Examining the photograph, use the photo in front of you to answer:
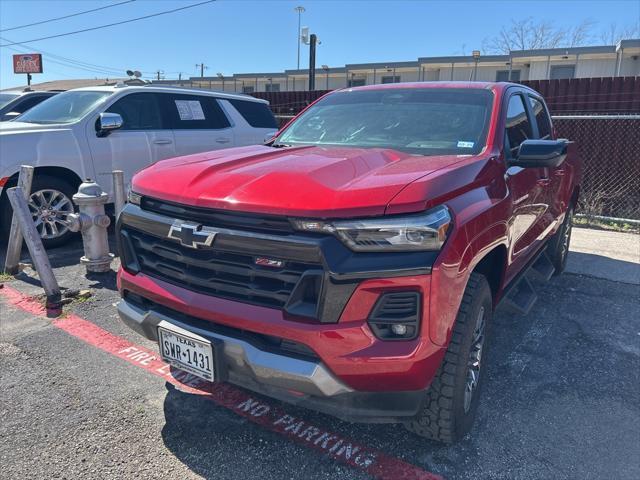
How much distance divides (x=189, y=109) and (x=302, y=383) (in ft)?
18.9

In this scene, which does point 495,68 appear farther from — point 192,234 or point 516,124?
point 192,234

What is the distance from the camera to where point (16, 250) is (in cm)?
497

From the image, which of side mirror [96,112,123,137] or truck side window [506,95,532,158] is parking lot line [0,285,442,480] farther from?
side mirror [96,112,123,137]

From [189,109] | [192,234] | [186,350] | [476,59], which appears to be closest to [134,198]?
[192,234]

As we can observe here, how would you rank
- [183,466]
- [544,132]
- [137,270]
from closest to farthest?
[183,466]
[137,270]
[544,132]

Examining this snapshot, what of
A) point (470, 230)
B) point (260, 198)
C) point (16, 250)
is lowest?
point (16, 250)

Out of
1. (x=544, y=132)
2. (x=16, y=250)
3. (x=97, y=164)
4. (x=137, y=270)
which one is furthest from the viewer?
(x=97, y=164)

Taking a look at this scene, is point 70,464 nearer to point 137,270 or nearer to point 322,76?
point 137,270

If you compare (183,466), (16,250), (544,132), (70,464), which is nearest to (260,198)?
(183,466)

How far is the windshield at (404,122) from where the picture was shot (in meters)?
3.10

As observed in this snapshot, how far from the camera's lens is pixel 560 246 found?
5.21 meters

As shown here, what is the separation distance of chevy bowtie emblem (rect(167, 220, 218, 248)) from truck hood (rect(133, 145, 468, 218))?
0.11m

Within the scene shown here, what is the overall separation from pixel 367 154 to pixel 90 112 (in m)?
4.53

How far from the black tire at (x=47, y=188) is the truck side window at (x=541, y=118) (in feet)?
16.5
